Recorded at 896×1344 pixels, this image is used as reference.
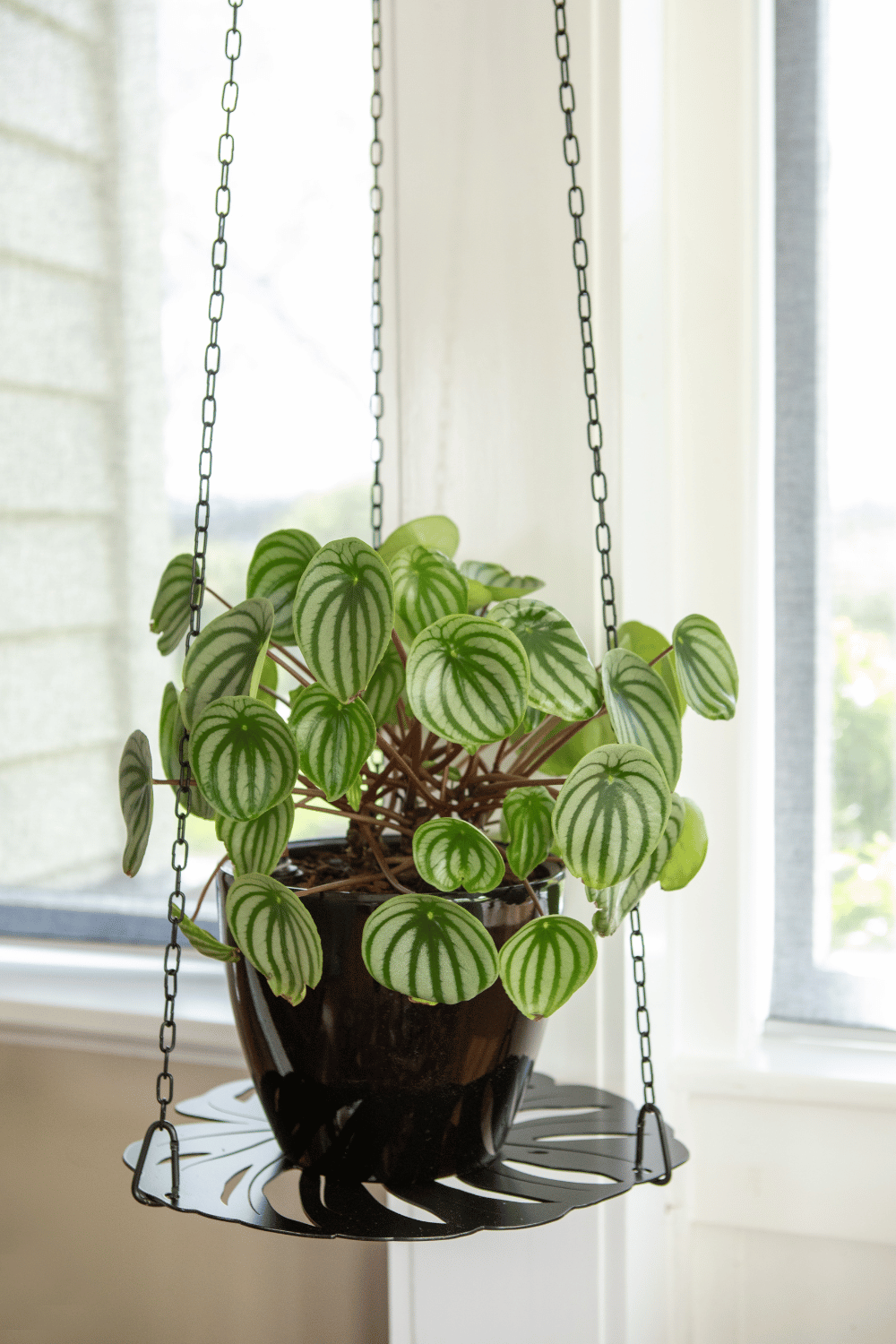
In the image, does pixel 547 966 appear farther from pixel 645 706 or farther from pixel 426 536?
pixel 426 536

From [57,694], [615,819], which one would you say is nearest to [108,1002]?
[57,694]

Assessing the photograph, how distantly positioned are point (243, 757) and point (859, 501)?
30.2 inches

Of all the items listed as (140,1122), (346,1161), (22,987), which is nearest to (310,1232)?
(346,1161)

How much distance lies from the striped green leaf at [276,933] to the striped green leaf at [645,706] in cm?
23

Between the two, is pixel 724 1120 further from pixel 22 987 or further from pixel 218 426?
pixel 218 426

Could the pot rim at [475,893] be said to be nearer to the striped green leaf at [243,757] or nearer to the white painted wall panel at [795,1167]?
the striped green leaf at [243,757]

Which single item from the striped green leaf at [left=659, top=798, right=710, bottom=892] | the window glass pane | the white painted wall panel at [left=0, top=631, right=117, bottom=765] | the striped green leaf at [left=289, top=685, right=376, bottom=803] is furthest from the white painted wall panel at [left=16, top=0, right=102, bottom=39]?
the striped green leaf at [left=659, top=798, right=710, bottom=892]

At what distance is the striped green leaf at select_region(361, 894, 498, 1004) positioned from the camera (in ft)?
2.04

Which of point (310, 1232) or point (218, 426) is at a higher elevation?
point (218, 426)

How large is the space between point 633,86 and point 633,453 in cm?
33

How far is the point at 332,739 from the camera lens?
646mm

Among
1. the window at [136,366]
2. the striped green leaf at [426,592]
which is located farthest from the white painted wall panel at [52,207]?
the striped green leaf at [426,592]

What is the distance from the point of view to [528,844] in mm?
693

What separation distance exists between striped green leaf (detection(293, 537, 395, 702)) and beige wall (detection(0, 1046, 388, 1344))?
75 centimetres
